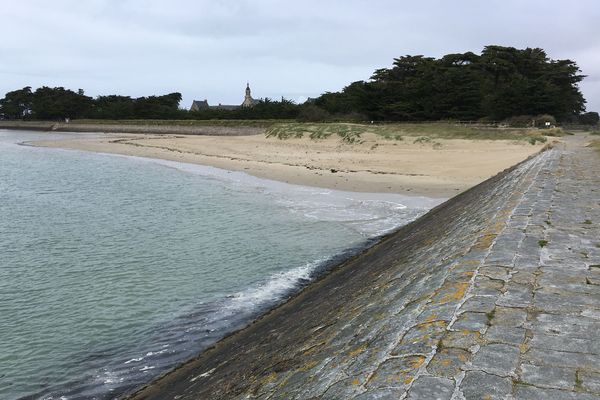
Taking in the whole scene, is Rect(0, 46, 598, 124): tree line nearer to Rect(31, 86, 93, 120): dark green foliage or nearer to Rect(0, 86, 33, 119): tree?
Rect(31, 86, 93, 120): dark green foliage

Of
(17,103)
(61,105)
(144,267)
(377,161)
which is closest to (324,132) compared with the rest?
(377,161)

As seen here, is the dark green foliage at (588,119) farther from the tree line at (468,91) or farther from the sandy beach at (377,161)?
the sandy beach at (377,161)

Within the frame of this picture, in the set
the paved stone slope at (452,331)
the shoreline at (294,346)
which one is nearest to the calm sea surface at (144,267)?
the shoreline at (294,346)

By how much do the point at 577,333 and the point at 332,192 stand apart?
18.4 metres

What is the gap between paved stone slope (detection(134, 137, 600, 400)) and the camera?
2.40 meters

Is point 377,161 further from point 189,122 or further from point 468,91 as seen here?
point 189,122

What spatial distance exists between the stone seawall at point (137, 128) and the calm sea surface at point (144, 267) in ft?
160

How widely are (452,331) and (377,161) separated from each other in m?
27.8

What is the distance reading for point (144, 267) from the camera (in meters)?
10.9

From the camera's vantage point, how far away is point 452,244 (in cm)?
562

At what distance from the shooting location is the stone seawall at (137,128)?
243 feet

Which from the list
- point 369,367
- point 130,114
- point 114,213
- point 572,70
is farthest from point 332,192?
point 130,114

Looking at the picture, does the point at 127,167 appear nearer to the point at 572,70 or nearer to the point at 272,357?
the point at 272,357

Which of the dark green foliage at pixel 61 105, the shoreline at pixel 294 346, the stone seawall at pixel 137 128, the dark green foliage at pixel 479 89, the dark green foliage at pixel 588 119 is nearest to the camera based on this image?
the shoreline at pixel 294 346
